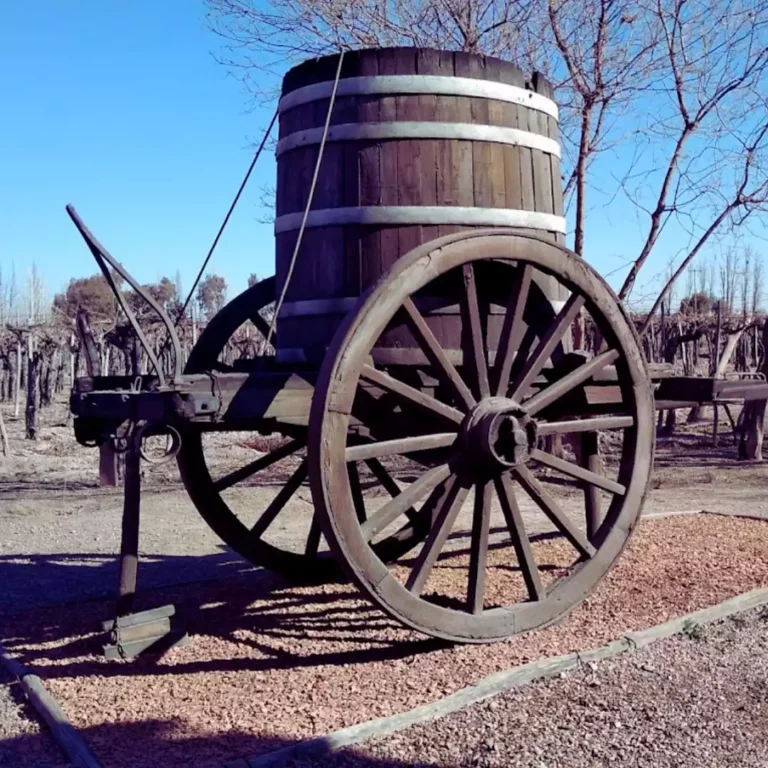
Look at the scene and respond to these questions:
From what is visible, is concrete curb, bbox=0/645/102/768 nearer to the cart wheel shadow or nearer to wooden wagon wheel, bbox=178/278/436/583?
the cart wheel shadow

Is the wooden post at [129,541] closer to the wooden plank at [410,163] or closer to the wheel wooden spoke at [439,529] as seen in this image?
the wheel wooden spoke at [439,529]

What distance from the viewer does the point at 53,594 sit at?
17.9 feet

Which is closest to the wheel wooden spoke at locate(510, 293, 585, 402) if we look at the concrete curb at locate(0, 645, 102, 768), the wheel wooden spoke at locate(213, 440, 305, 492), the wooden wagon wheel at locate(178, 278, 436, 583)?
the wooden wagon wheel at locate(178, 278, 436, 583)

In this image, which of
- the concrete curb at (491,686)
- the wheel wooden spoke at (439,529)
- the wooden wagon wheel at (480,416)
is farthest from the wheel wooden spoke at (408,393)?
the concrete curb at (491,686)

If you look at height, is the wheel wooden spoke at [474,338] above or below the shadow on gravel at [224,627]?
above

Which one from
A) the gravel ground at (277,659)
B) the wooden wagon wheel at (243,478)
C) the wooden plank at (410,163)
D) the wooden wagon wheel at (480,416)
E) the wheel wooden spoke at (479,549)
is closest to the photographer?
the gravel ground at (277,659)

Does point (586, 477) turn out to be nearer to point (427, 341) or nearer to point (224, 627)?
point (427, 341)

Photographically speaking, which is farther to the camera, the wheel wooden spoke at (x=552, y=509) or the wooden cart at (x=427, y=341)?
the wheel wooden spoke at (x=552, y=509)

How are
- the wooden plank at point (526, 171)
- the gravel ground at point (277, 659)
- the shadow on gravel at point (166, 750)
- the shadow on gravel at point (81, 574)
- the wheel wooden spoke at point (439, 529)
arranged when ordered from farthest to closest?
the shadow on gravel at point (81, 574) < the wooden plank at point (526, 171) < the wheel wooden spoke at point (439, 529) < the gravel ground at point (277, 659) < the shadow on gravel at point (166, 750)

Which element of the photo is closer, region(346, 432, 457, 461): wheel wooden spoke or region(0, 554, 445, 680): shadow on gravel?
region(346, 432, 457, 461): wheel wooden spoke

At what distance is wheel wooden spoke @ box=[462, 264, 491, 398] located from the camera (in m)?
3.75

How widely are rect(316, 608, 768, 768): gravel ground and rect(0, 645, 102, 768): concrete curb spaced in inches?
27.6

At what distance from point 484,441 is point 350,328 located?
2.45ft

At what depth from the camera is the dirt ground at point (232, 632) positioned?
3.34 meters
